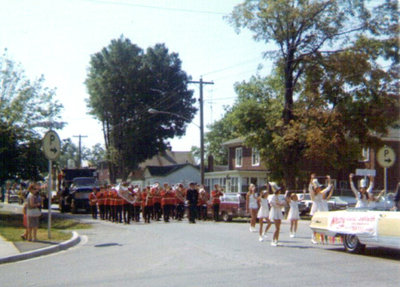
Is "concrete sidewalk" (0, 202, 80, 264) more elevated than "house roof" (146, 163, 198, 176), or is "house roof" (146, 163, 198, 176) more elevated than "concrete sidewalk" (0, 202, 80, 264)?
"house roof" (146, 163, 198, 176)

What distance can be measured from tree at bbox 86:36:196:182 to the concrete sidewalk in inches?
1575

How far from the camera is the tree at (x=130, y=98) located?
5675 centimetres

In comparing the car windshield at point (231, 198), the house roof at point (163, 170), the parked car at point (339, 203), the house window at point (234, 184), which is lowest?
the parked car at point (339, 203)

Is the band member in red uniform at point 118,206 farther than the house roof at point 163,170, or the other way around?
the house roof at point 163,170

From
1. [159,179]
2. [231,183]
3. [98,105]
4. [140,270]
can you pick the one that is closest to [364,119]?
[231,183]

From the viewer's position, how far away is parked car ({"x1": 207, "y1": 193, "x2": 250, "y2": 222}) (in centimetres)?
2778

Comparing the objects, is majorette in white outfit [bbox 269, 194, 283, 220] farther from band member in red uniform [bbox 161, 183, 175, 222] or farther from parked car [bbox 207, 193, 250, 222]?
parked car [bbox 207, 193, 250, 222]

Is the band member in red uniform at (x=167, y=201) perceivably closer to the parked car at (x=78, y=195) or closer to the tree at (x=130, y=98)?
the parked car at (x=78, y=195)

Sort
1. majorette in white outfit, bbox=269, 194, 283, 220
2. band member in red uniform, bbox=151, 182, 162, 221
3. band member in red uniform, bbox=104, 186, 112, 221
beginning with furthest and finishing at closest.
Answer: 1. band member in red uniform, bbox=104, 186, 112, 221
2. band member in red uniform, bbox=151, 182, 162, 221
3. majorette in white outfit, bbox=269, 194, 283, 220

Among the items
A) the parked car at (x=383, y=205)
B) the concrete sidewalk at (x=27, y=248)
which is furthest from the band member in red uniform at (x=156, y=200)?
the concrete sidewalk at (x=27, y=248)

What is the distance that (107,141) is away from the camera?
191 feet

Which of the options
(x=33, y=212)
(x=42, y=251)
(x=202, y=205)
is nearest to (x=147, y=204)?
(x=202, y=205)

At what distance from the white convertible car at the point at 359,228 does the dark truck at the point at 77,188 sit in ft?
77.9

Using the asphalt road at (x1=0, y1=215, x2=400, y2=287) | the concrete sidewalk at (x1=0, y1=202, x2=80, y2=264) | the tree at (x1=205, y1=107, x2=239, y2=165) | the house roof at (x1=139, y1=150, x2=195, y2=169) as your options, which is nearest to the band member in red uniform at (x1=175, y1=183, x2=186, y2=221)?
the asphalt road at (x1=0, y1=215, x2=400, y2=287)
